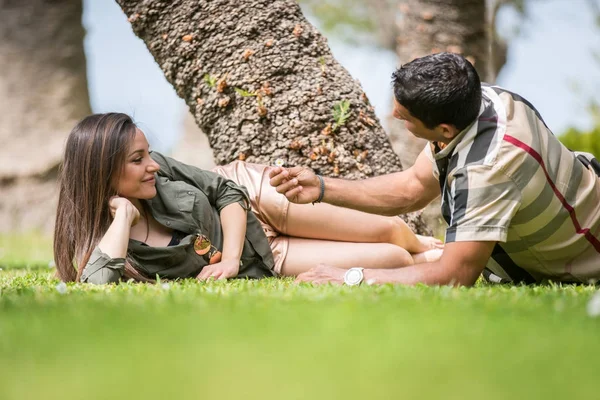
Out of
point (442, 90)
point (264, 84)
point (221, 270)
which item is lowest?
point (221, 270)

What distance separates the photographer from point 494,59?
65.6ft

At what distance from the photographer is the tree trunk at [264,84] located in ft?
18.0

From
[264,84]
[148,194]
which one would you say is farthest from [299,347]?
[264,84]

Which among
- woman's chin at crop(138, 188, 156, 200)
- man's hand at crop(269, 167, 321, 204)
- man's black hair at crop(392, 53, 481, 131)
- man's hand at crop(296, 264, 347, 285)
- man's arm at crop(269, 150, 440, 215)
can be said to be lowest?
man's hand at crop(296, 264, 347, 285)

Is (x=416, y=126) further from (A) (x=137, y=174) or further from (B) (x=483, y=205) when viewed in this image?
(A) (x=137, y=174)

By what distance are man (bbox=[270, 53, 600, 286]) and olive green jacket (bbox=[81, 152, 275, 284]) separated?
698 millimetres

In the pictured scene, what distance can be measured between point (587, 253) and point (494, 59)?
1711 cm

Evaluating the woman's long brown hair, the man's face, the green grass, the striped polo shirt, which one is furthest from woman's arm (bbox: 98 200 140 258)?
the striped polo shirt

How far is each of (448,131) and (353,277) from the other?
37.9 inches

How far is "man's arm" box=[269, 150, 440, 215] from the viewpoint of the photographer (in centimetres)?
414

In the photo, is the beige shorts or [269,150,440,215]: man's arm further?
the beige shorts

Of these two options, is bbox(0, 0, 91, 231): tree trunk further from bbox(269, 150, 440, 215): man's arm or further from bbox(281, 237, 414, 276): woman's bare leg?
bbox(269, 150, 440, 215): man's arm

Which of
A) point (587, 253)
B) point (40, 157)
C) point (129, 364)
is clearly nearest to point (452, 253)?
point (587, 253)

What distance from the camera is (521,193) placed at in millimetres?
3555
